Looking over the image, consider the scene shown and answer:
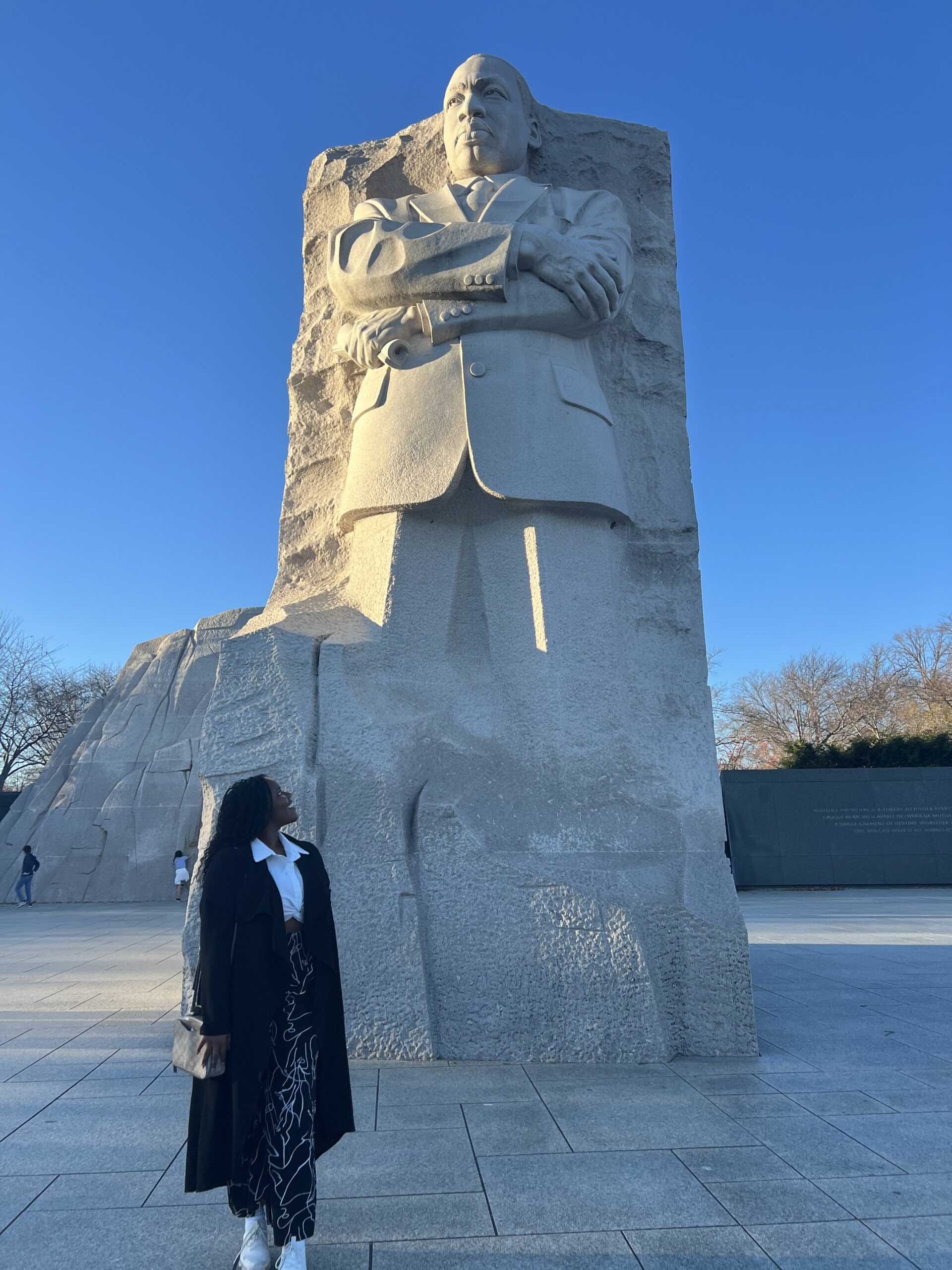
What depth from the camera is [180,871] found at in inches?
568

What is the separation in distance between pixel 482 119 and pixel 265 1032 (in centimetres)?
468

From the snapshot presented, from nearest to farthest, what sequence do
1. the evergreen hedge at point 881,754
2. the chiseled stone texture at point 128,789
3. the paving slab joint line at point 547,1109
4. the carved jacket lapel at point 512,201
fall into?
1. the paving slab joint line at point 547,1109
2. the carved jacket lapel at point 512,201
3. the chiseled stone texture at point 128,789
4. the evergreen hedge at point 881,754

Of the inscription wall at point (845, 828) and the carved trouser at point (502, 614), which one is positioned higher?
the carved trouser at point (502, 614)

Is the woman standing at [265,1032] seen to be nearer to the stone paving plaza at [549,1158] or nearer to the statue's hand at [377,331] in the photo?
the stone paving plaza at [549,1158]

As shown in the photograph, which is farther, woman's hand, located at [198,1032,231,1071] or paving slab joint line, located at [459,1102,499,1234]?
paving slab joint line, located at [459,1102,499,1234]

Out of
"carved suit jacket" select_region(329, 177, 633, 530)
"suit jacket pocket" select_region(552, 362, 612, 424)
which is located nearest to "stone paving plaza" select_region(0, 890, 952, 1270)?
"carved suit jacket" select_region(329, 177, 633, 530)

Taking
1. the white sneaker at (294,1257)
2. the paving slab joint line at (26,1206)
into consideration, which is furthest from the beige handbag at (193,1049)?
the paving slab joint line at (26,1206)

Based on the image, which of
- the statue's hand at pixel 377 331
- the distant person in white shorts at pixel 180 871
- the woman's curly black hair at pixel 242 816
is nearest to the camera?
the woman's curly black hair at pixel 242 816

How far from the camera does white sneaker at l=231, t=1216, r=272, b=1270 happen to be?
6.61 feet

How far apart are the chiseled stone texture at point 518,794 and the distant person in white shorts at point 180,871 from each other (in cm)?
1086

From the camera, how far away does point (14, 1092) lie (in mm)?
3289

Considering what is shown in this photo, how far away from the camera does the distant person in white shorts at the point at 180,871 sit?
47.3 feet

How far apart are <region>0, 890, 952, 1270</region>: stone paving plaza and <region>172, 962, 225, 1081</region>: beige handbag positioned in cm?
45

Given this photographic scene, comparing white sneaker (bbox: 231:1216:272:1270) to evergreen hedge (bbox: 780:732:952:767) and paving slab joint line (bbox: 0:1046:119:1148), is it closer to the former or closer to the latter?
paving slab joint line (bbox: 0:1046:119:1148)
